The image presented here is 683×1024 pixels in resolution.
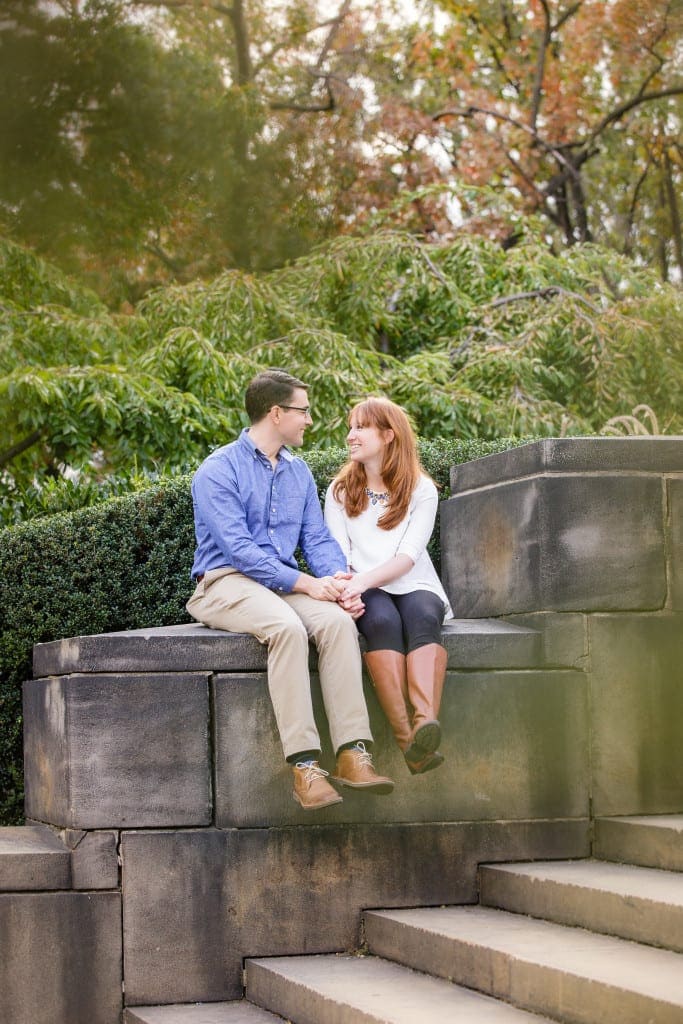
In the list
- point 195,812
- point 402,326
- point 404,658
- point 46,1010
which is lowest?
point 46,1010

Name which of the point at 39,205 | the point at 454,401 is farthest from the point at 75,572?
the point at 39,205

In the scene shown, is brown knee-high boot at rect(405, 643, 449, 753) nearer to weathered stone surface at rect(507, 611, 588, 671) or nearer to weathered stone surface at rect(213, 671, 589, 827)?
weathered stone surface at rect(213, 671, 589, 827)

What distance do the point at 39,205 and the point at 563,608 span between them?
10755 millimetres

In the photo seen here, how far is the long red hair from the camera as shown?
5.24m

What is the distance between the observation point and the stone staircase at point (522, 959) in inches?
145

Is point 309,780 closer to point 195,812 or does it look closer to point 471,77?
point 195,812

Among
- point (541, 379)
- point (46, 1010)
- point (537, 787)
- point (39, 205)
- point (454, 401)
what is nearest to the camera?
point (46, 1010)

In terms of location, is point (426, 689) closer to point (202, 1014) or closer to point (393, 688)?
point (393, 688)

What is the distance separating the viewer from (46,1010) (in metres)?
4.54

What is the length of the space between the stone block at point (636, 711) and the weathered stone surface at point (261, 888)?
0.52 meters

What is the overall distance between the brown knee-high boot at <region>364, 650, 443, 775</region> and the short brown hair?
1.07m

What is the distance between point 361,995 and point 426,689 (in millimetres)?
1100

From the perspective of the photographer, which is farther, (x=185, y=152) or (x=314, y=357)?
(x=185, y=152)

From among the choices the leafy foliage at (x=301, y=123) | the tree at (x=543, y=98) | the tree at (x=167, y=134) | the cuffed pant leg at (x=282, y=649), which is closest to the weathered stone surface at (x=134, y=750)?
the cuffed pant leg at (x=282, y=649)
